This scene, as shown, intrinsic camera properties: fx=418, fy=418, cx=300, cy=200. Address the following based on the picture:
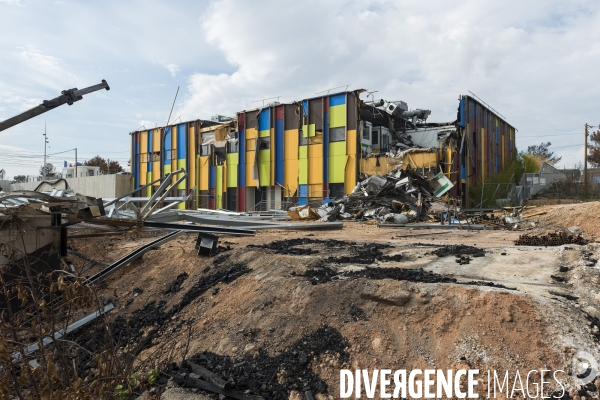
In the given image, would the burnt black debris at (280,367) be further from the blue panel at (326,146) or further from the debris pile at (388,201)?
the blue panel at (326,146)

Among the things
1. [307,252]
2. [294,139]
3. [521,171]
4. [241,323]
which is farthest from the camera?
[521,171]

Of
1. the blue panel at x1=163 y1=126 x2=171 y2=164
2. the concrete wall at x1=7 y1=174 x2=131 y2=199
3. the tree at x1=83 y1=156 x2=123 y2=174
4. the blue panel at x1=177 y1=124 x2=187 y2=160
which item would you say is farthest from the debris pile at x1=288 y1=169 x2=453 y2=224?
the tree at x1=83 y1=156 x2=123 y2=174

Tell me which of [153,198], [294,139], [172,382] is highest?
[294,139]

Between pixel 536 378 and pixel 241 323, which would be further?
pixel 241 323

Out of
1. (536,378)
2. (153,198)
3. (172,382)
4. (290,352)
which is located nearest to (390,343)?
(290,352)

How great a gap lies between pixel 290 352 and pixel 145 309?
2919mm

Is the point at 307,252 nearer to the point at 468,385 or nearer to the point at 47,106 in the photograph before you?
the point at 468,385

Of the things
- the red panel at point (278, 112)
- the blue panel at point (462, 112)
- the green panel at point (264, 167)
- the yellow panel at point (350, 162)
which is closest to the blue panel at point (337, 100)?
the yellow panel at point (350, 162)

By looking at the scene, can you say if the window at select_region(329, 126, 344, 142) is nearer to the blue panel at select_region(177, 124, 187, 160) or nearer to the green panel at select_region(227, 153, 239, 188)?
the green panel at select_region(227, 153, 239, 188)

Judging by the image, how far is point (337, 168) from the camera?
85.5ft

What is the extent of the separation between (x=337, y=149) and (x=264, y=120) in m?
6.43

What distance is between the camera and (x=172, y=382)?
372cm

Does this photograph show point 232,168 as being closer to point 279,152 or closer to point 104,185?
point 279,152

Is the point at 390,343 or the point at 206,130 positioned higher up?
the point at 206,130
